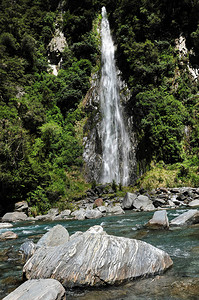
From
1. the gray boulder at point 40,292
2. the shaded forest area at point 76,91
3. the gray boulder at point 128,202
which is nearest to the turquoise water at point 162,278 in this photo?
the gray boulder at point 40,292

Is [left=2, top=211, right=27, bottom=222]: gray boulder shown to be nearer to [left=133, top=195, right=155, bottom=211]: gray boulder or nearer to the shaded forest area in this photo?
the shaded forest area

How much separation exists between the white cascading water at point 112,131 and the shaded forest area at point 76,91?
130cm

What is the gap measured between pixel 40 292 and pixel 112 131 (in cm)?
2097

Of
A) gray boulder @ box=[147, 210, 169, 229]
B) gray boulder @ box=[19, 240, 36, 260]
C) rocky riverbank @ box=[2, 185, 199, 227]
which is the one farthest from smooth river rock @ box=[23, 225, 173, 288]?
rocky riverbank @ box=[2, 185, 199, 227]

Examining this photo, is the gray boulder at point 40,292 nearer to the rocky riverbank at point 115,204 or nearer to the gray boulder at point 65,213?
the rocky riverbank at point 115,204

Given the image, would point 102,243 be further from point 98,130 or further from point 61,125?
point 61,125

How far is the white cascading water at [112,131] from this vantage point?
21656 mm

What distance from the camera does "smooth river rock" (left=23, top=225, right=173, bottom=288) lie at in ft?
11.6

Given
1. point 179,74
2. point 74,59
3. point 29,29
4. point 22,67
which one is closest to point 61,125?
point 22,67

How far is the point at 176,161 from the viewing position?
19.9m

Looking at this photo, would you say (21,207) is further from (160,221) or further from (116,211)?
(160,221)

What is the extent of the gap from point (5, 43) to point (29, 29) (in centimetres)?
652

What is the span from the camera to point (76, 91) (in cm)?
2691

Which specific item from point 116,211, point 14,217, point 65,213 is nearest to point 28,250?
point 116,211
